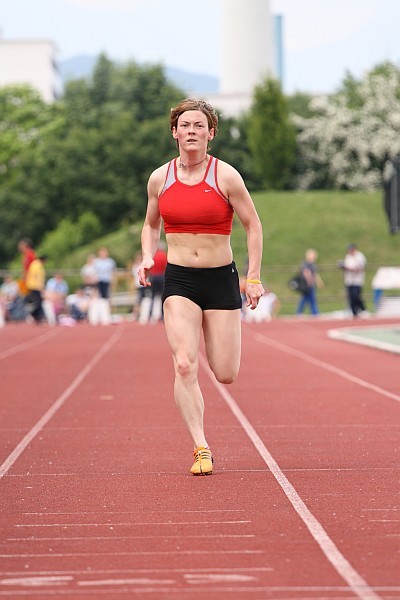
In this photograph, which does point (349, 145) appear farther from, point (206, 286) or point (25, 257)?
point (206, 286)

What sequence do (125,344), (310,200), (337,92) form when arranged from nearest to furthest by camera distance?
(125,344)
(310,200)
(337,92)

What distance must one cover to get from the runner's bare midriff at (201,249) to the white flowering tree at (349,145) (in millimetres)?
70881

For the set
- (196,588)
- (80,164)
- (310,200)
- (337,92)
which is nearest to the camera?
(196,588)

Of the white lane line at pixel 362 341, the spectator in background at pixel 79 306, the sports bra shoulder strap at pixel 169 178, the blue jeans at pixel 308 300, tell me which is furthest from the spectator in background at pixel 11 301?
the sports bra shoulder strap at pixel 169 178

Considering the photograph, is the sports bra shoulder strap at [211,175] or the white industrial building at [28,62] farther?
the white industrial building at [28,62]

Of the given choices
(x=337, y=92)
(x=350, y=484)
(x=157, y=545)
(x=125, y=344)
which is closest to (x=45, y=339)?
(x=125, y=344)

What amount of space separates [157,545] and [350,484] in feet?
7.32

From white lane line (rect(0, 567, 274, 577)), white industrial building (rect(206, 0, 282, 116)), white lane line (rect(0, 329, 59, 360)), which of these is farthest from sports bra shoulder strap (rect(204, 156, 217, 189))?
white industrial building (rect(206, 0, 282, 116))

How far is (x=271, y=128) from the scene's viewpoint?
73.9 m

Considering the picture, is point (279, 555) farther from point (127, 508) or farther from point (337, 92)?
point (337, 92)

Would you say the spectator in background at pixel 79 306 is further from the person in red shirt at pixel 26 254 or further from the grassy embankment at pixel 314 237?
the grassy embankment at pixel 314 237

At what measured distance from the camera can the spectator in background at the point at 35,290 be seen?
35562 mm

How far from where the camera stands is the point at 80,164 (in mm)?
80625

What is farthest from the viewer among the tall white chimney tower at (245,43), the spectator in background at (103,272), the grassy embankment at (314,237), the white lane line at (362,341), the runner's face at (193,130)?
the tall white chimney tower at (245,43)
